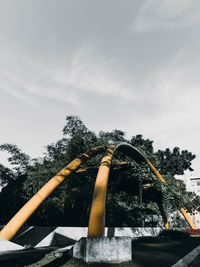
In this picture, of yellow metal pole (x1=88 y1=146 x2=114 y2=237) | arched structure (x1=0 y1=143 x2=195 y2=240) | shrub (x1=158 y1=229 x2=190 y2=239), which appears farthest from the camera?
shrub (x1=158 y1=229 x2=190 y2=239)

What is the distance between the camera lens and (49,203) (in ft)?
66.5

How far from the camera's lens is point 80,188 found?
21266 millimetres

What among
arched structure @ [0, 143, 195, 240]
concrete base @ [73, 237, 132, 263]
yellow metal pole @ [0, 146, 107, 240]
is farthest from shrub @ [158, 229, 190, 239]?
concrete base @ [73, 237, 132, 263]

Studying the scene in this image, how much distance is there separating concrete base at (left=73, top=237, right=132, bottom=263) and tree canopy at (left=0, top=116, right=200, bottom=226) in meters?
8.90

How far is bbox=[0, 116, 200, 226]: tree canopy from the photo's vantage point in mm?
17703

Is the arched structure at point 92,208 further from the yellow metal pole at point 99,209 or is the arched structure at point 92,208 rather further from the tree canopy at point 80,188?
the tree canopy at point 80,188

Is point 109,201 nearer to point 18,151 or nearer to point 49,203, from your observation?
point 49,203

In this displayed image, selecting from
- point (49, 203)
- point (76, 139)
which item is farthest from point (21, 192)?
point (76, 139)

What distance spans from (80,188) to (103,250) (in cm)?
1475

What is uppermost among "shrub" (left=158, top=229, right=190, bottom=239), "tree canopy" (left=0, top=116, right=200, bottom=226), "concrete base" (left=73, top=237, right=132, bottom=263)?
"tree canopy" (left=0, top=116, right=200, bottom=226)

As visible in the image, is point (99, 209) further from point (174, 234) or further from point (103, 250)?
point (174, 234)

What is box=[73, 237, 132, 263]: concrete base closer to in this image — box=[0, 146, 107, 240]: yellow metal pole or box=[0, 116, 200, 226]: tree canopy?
box=[0, 146, 107, 240]: yellow metal pole

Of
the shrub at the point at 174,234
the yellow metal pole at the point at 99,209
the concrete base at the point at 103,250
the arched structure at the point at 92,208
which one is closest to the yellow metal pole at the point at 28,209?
the arched structure at the point at 92,208

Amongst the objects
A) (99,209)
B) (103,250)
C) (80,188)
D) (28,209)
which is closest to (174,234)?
(80,188)
